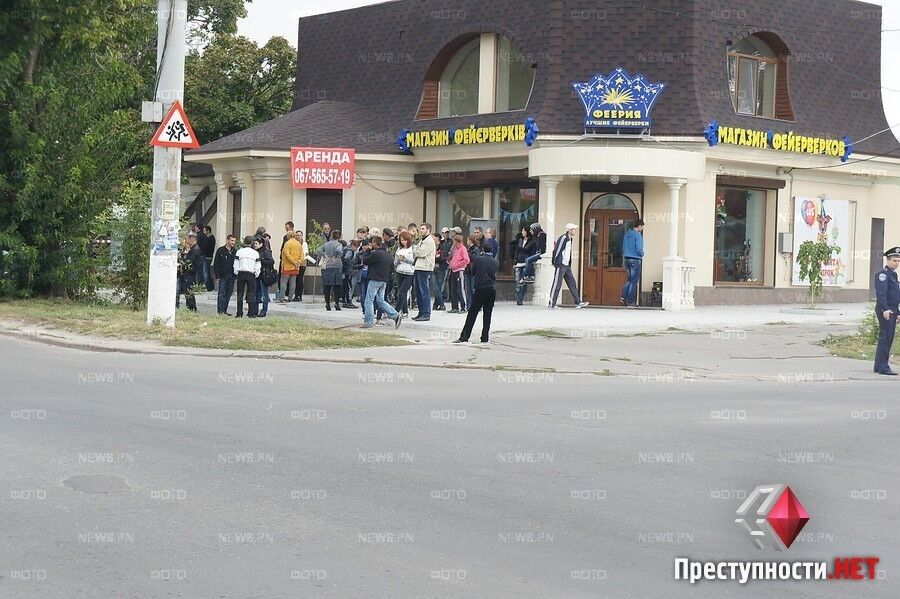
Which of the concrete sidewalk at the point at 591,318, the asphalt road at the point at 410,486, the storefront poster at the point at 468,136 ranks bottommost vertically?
the asphalt road at the point at 410,486

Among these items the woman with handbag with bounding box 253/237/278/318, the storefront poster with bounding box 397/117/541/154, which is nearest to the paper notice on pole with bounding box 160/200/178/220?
the woman with handbag with bounding box 253/237/278/318

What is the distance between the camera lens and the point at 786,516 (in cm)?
599

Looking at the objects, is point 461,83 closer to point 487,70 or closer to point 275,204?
point 487,70

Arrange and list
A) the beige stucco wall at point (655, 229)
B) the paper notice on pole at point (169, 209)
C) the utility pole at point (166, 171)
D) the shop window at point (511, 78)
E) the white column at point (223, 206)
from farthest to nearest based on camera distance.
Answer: the white column at point (223, 206)
the shop window at point (511, 78)
the beige stucco wall at point (655, 229)
the paper notice on pole at point (169, 209)
the utility pole at point (166, 171)

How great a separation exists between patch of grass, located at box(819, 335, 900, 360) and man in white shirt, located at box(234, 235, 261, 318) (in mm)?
10745

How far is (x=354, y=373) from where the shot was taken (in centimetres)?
1622

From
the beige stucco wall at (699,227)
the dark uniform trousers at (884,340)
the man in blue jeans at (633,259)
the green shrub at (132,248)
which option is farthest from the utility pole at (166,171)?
the beige stucco wall at (699,227)

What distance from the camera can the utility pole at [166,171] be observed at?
19641 mm

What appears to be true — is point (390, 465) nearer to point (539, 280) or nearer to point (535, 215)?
point (539, 280)

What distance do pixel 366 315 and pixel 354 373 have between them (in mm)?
6122

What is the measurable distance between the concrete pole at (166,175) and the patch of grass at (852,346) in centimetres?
1112

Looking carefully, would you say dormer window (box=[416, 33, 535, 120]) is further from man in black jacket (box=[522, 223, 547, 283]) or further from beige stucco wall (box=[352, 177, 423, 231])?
man in black jacket (box=[522, 223, 547, 283])

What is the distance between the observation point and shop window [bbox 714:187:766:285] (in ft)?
107

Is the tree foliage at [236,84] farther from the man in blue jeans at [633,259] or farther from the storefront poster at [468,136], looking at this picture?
the man in blue jeans at [633,259]
